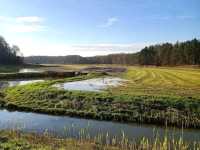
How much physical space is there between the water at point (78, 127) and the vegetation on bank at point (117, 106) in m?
1.25

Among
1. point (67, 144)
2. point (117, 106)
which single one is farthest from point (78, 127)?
point (67, 144)

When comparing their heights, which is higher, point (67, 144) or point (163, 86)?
point (163, 86)

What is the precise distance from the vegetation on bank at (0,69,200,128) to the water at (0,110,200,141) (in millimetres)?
1250

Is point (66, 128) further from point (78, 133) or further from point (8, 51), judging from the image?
point (8, 51)

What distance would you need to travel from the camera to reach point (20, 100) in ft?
101

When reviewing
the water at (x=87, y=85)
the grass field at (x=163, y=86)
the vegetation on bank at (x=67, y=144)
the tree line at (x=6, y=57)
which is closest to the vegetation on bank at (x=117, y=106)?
the grass field at (x=163, y=86)

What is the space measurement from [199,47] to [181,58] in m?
10.8

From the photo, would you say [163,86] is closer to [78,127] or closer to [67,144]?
[78,127]

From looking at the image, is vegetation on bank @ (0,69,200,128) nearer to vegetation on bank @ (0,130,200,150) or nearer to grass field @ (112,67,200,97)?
grass field @ (112,67,200,97)

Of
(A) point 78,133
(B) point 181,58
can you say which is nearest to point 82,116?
(A) point 78,133

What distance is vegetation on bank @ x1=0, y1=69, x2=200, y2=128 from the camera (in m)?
22.7

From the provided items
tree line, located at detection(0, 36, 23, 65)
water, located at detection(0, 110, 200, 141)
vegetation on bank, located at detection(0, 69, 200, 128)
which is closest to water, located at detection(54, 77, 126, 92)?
vegetation on bank, located at detection(0, 69, 200, 128)

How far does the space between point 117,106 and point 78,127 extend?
212 inches

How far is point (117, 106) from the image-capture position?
996 inches
